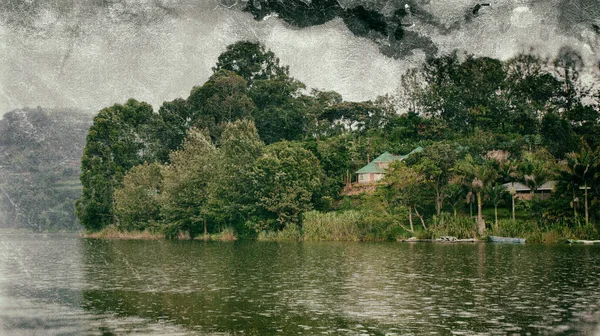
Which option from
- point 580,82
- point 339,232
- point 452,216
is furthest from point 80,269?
point 580,82

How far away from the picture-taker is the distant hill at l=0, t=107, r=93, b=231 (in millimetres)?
109938

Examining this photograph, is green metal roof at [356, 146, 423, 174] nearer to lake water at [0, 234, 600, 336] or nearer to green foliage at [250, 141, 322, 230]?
green foliage at [250, 141, 322, 230]

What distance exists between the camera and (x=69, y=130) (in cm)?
12225

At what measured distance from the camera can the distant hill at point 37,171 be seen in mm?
109938

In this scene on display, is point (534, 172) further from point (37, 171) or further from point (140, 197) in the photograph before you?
point (37, 171)

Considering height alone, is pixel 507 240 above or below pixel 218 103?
below

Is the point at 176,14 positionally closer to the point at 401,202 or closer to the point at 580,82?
the point at 401,202

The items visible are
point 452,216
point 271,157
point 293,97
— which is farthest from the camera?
point 293,97

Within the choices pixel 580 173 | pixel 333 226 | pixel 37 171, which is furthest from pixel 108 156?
pixel 580 173

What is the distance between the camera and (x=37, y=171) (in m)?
116

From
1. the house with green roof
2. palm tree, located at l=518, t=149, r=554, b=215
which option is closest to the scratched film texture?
the house with green roof

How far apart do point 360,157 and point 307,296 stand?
51.1 meters

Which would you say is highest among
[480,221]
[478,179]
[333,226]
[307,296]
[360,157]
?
[360,157]

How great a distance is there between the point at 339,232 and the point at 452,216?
879 centimetres
